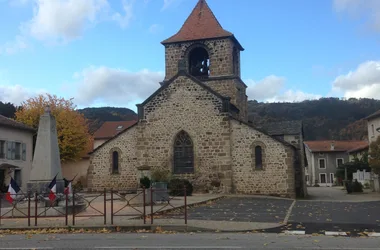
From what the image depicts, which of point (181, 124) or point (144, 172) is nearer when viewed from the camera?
point (144, 172)

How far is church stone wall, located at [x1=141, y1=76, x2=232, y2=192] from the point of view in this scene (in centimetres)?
2716

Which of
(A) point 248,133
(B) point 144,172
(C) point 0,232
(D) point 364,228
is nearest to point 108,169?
(B) point 144,172

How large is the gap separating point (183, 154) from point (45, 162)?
13372 millimetres

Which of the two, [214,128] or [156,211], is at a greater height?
[214,128]

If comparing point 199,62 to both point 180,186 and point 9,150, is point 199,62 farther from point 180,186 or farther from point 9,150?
point 9,150

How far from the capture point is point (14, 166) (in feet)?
104

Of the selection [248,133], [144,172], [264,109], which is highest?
[264,109]

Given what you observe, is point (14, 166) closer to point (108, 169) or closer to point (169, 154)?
point (108, 169)

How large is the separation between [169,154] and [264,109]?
341 ft

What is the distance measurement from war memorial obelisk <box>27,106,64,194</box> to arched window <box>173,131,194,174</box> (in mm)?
12602

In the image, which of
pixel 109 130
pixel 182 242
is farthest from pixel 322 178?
pixel 182 242

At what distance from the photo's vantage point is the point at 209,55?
1234 inches

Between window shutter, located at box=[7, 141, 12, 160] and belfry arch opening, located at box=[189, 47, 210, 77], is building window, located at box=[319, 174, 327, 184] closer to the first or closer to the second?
belfry arch opening, located at box=[189, 47, 210, 77]

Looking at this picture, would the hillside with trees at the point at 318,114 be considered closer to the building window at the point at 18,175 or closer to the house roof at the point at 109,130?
the house roof at the point at 109,130
